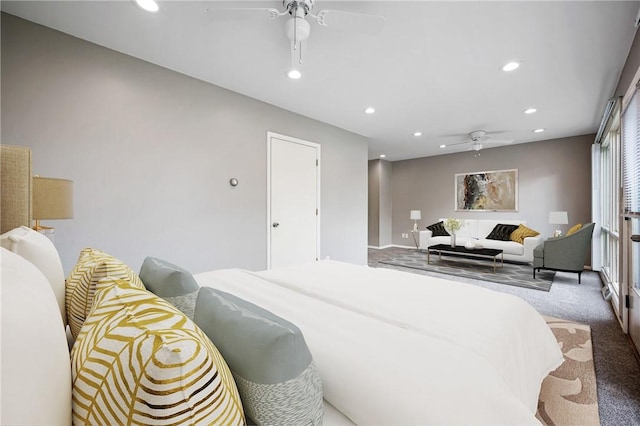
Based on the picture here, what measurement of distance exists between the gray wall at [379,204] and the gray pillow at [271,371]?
7217 mm

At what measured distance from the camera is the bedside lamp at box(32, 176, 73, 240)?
1468mm

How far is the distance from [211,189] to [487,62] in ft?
10.1

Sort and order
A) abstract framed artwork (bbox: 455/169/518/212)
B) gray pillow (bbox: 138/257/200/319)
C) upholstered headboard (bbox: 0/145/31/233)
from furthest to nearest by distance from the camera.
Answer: abstract framed artwork (bbox: 455/169/518/212)
upholstered headboard (bbox: 0/145/31/233)
gray pillow (bbox: 138/257/200/319)

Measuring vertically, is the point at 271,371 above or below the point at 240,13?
below

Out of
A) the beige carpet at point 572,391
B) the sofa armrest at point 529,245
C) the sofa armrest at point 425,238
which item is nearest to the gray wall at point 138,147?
the beige carpet at point 572,391

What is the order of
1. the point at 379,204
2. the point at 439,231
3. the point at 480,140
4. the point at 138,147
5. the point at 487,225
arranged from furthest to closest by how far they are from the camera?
the point at 379,204 < the point at 439,231 < the point at 487,225 < the point at 480,140 < the point at 138,147

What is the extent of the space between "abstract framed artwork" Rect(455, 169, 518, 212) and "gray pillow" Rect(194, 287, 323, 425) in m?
7.01

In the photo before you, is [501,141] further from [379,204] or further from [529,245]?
[379,204]

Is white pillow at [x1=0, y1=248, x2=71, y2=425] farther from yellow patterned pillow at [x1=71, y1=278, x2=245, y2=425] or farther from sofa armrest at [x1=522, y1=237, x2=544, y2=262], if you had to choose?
sofa armrest at [x1=522, y1=237, x2=544, y2=262]

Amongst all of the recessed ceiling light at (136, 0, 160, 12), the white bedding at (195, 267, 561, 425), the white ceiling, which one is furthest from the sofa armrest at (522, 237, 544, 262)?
the recessed ceiling light at (136, 0, 160, 12)

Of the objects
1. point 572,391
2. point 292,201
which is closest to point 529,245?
point 572,391

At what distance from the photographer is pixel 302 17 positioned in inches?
73.7

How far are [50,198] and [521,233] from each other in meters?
6.78

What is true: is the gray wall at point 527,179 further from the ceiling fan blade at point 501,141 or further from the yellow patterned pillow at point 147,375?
the yellow patterned pillow at point 147,375
